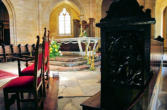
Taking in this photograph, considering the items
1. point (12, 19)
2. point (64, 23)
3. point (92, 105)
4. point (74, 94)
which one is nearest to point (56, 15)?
point (64, 23)

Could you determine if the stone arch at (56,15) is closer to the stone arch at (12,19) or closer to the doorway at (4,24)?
the doorway at (4,24)

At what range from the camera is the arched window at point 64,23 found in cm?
1492

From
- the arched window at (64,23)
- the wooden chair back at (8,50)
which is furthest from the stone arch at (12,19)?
the arched window at (64,23)

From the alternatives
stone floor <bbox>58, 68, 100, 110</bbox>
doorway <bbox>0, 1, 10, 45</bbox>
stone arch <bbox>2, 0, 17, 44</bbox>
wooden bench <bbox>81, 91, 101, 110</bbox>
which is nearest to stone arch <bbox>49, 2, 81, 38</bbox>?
doorway <bbox>0, 1, 10, 45</bbox>

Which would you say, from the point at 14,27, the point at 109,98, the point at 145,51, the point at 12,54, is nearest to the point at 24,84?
the point at 109,98

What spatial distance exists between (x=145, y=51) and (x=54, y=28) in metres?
14.0

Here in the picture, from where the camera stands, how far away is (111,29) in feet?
4.07

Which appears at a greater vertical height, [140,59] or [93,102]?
[140,59]

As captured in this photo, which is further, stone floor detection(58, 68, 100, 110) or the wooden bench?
stone floor detection(58, 68, 100, 110)

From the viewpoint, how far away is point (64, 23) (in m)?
15.0

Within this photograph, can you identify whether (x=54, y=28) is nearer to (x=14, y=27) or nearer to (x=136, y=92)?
(x=14, y=27)

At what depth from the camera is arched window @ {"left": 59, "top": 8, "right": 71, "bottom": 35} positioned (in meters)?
14.9

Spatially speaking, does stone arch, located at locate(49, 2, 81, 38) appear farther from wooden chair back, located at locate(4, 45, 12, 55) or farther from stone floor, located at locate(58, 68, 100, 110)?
stone floor, located at locate(58, 68, 100, 110)

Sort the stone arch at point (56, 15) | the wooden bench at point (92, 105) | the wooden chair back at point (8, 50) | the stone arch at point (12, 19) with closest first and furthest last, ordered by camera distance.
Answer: the wooden bench at point (92, 105) < the wooden chair back at point (8, 50) < the stone arch at point (12, 19) < the stone arch at point (56, 15)
